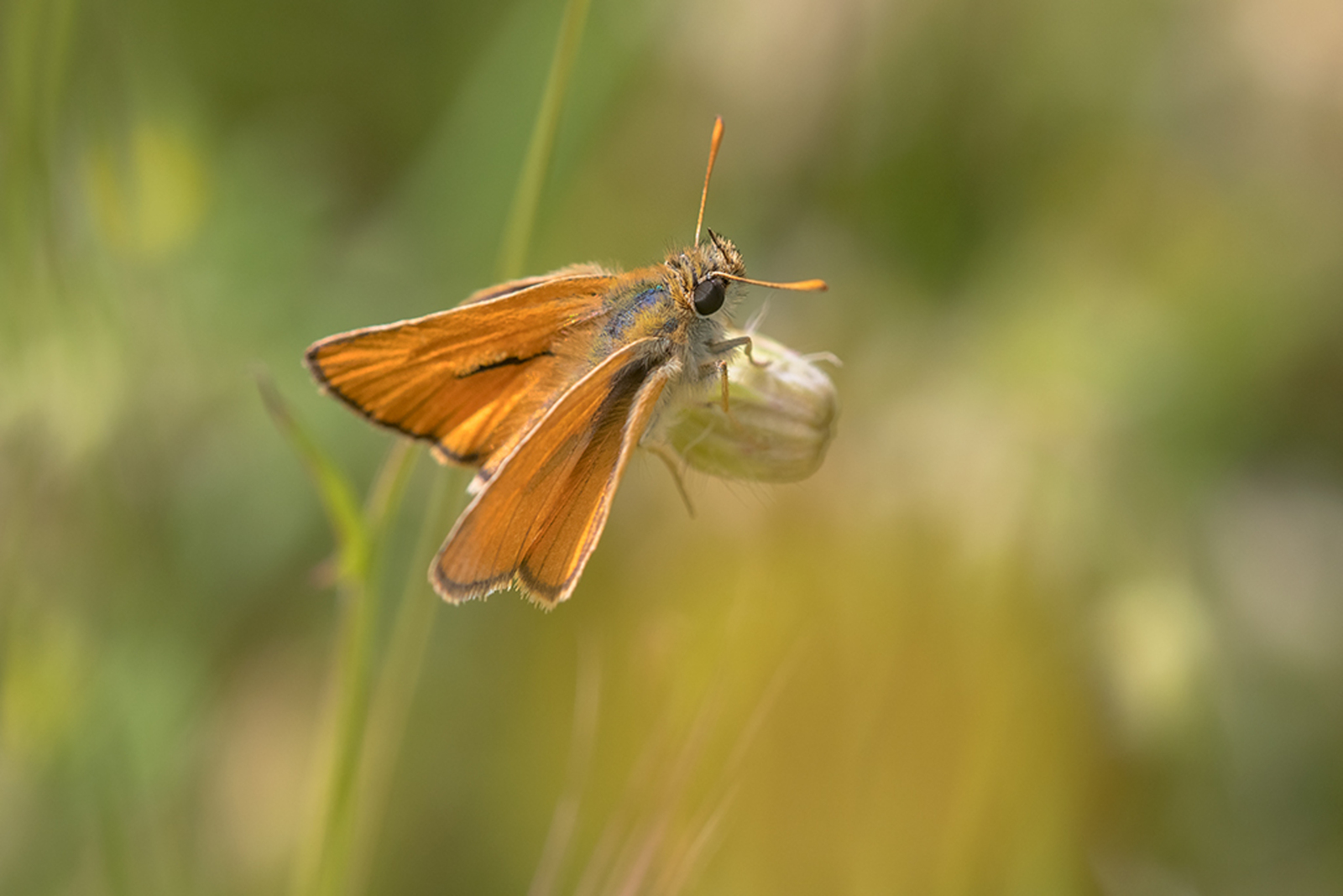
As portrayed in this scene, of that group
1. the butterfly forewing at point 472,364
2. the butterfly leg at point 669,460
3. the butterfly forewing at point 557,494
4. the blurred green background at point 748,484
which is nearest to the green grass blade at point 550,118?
the butterfly forewing at point 472,364

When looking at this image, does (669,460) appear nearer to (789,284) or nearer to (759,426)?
(759,426)

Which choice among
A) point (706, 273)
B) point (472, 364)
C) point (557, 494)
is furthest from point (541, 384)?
point (706, 273)

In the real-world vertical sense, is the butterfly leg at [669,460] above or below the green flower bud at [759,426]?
below

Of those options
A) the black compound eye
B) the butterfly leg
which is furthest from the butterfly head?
the butterfly leg

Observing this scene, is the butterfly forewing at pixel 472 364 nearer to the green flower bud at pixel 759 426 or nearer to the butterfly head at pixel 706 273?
the butterfly head at pixel 706 273

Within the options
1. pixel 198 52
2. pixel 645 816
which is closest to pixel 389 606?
pixel 645 816

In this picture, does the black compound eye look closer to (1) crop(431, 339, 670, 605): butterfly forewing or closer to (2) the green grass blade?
(1) crop(431, 339, 670, 605): butterfly forewing
